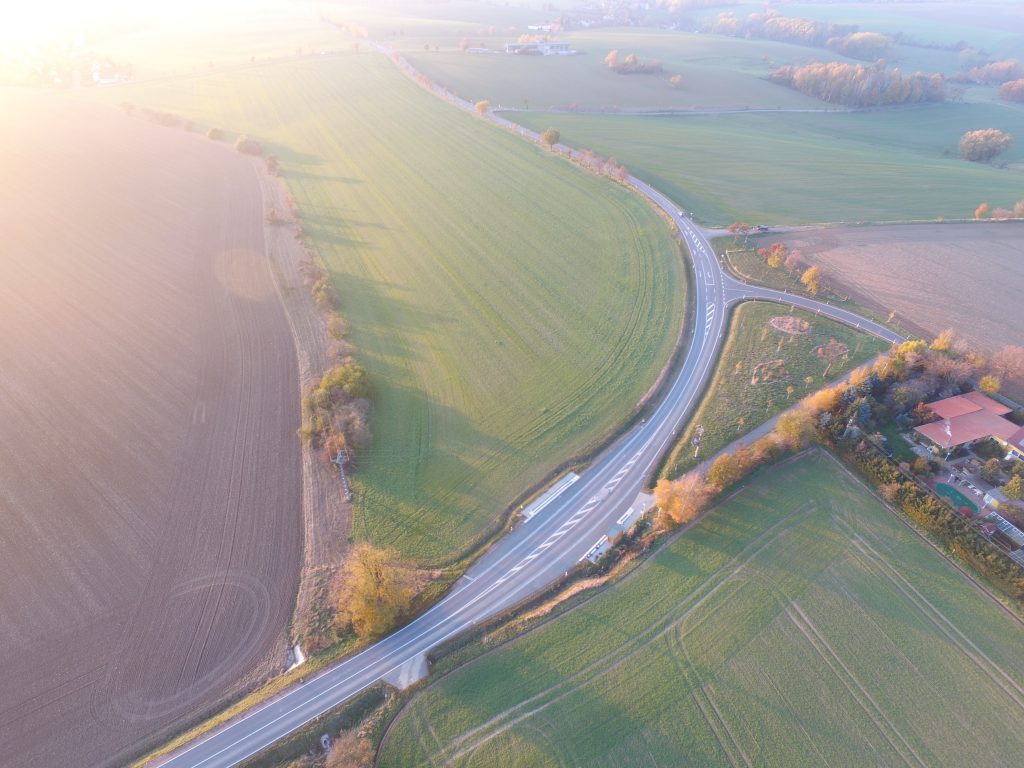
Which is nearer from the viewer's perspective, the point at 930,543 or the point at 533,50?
the point at 930,543

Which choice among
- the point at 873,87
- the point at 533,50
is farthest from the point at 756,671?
the point at 533,50

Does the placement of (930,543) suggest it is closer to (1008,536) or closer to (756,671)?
(1008,536)

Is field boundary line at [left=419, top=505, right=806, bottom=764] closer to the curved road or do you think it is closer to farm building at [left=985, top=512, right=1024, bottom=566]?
the curved road

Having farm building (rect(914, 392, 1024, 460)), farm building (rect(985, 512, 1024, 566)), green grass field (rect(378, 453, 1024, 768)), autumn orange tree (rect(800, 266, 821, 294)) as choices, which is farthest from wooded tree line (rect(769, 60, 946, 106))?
green grass field (rect(378, 453, 1024, 768))

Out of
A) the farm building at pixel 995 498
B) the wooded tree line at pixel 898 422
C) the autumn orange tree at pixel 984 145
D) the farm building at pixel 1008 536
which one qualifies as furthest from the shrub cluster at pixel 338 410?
the autumn orange tree at pixel 984 145

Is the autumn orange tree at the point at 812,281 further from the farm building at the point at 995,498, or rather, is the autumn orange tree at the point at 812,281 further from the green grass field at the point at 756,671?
the green grass field at the point at 756,671
